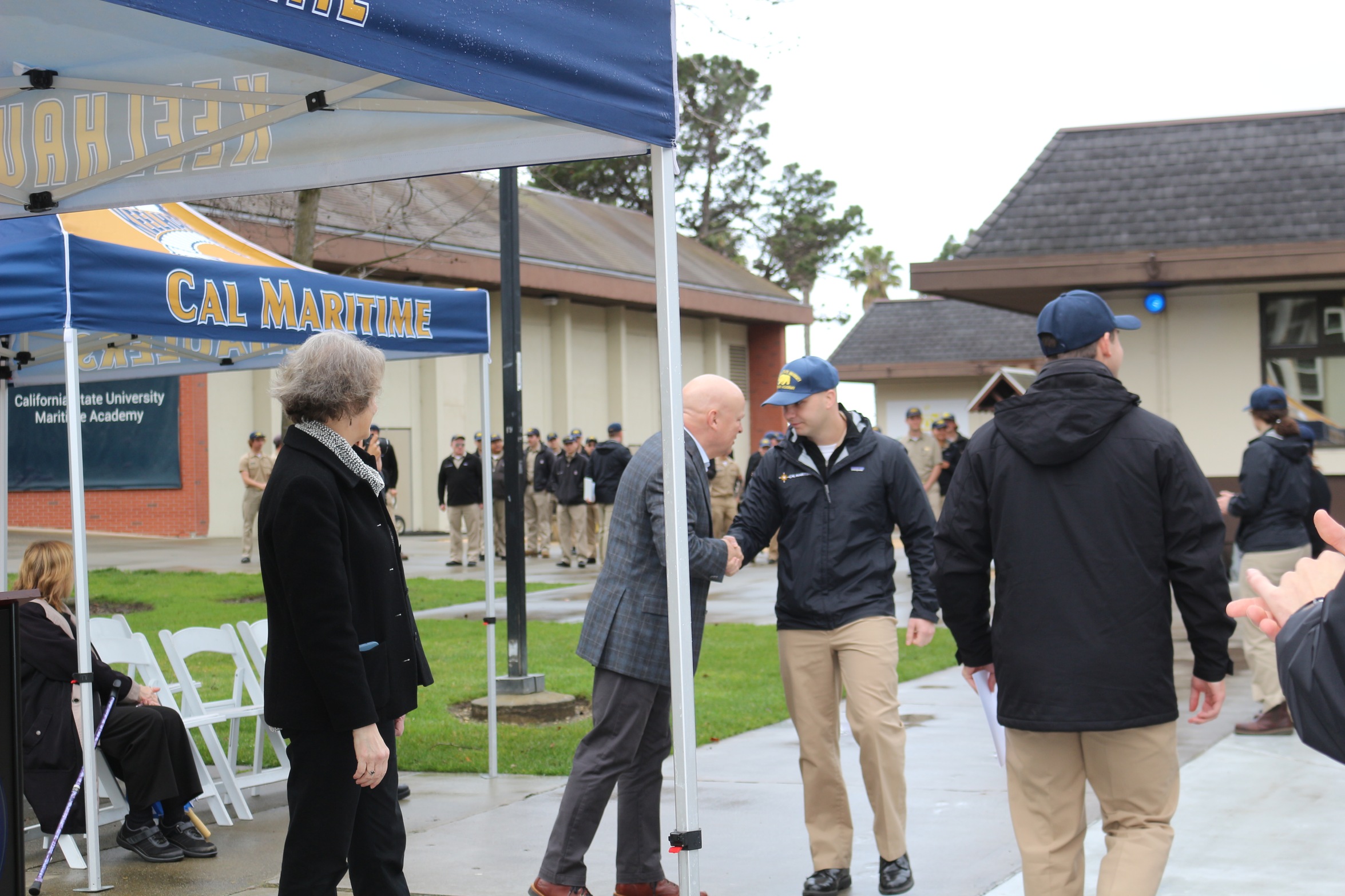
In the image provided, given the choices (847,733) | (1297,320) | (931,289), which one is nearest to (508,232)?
(847,733)

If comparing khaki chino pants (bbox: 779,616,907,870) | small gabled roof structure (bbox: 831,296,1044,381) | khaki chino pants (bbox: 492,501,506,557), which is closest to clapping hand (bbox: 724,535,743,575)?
khaki chino pants (bbox: 779,616,907,870)

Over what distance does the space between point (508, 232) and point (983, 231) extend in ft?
23.4

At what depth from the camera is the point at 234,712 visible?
6.57 m

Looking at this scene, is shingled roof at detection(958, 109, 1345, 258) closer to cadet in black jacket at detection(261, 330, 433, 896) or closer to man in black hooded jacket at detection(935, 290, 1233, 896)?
man in black hooded jacket at detection(935, 290, 1233, 896)

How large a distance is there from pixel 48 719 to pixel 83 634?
49 centimetres

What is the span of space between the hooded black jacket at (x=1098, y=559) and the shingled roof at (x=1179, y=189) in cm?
1038

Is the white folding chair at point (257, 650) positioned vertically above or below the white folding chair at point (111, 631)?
below

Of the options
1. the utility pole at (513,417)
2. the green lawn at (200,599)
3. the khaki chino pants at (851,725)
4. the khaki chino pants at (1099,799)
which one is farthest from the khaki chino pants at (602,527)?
the khaki chino pants at (1099,799)

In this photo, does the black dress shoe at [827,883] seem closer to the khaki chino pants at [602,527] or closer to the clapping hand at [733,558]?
the clapping hand at [733,558]

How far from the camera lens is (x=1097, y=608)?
3717 millimetres

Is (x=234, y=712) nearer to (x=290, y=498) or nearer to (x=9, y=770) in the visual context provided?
(x=9, y=770)

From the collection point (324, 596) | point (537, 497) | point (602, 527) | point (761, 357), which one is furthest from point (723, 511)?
point (761, 357)

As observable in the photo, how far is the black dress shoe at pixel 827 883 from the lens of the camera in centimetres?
501

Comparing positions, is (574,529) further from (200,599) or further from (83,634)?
(83,634)
